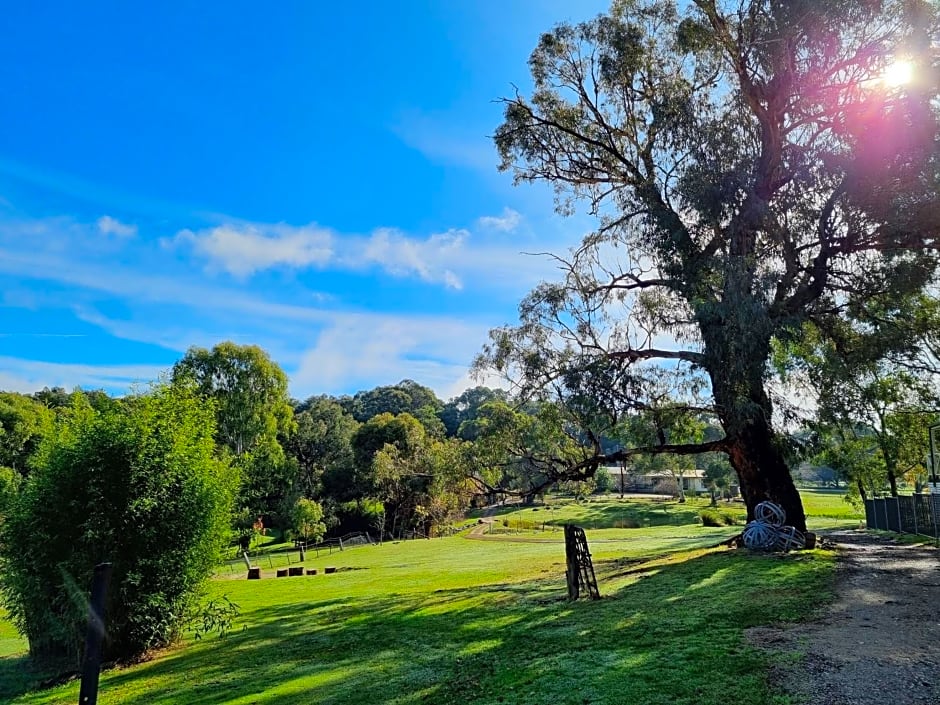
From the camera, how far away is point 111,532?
998cm

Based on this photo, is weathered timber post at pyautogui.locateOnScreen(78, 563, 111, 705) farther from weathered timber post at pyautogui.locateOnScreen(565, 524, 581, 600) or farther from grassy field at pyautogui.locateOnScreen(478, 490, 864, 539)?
grassy field at pyautogui.locateOnScreen(478, 490, 864, 539)

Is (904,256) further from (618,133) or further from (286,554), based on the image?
(286,554)

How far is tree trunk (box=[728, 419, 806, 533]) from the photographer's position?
14695 mm

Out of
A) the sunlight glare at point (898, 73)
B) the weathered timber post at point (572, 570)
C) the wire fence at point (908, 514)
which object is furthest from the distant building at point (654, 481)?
the weathered timber post at point (572, 570)

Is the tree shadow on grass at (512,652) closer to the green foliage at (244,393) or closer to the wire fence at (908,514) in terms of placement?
the wire fence at (908,514)

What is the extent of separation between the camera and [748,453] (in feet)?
49.3

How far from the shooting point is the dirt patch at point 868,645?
16.3 ft

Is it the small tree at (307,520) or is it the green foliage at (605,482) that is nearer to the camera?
the small tree at (307,520)

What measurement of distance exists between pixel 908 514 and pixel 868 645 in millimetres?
17825

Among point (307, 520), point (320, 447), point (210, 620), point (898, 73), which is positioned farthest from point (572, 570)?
point (320, 447)

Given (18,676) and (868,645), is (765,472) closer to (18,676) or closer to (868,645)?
(868,645)

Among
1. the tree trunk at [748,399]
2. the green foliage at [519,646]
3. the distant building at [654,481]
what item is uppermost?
the tree trunk at [748,399]

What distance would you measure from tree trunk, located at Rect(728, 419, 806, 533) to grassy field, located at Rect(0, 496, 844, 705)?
1798 mm

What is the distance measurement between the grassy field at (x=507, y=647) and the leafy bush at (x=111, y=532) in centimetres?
75
